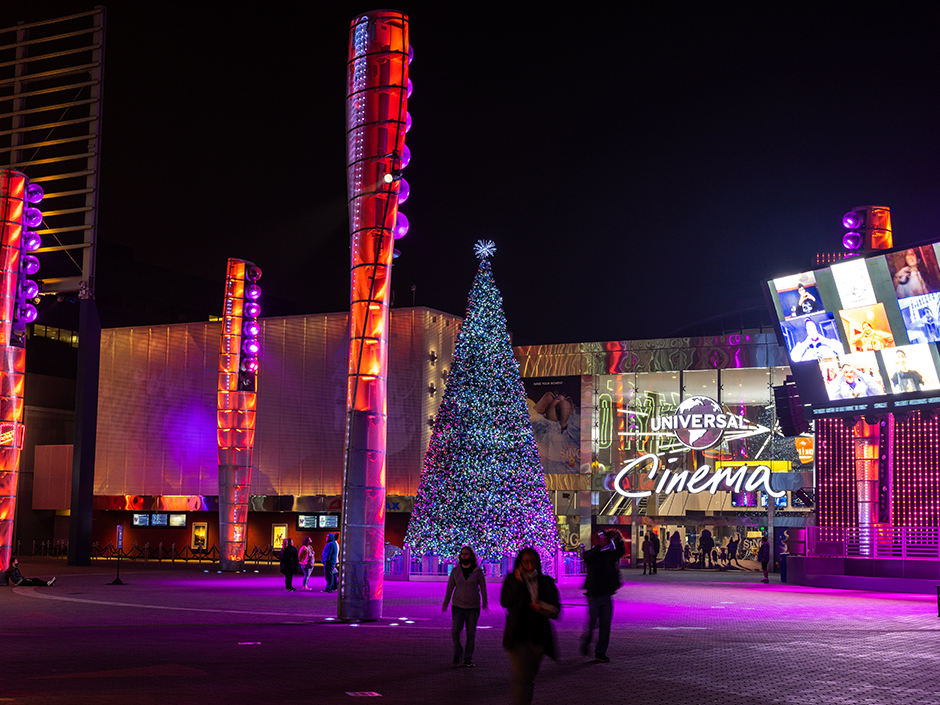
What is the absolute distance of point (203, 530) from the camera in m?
46.5

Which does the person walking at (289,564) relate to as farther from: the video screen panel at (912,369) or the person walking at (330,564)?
the video screen panel at (912,369)

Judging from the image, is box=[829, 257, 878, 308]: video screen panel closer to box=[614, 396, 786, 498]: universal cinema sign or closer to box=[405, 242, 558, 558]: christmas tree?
box=[405, 242, 558, 558]: christmas tree

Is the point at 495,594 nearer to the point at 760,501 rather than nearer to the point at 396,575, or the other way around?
the point at 396,575

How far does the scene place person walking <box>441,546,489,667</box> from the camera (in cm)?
1246

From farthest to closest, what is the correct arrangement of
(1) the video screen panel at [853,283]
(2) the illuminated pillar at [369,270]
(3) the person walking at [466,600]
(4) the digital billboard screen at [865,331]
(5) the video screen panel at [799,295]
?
1. (5) the video screen panel at [799,295]
2. (1) the video screen panel at [853,283]
3. (4) the digital billboard screen at [865,331]
4. (2) the illuminated pillar at [369,270]
5. (3) the person walking at [466,600]

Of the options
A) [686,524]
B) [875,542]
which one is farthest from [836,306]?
[686,524]

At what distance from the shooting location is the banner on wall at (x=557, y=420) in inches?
1695

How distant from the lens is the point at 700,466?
41.0 meters

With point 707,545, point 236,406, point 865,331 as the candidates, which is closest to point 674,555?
point 707,545

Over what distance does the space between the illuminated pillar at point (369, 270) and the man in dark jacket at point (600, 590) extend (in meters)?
5.01

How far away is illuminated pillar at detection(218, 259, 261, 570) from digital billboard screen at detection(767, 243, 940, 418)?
58.8 ft

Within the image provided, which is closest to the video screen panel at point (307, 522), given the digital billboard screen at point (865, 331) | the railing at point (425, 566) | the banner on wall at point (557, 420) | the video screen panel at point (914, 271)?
the banner on wall at point (557, 420)

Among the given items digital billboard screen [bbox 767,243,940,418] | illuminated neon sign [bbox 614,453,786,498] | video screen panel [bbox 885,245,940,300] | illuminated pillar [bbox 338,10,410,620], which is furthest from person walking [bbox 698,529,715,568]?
illuminated pillar [bbox 338,10,410,620]

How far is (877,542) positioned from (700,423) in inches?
462
